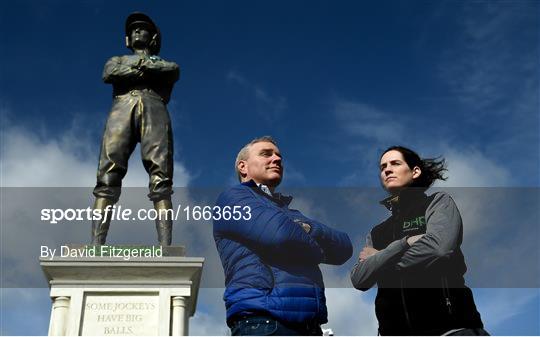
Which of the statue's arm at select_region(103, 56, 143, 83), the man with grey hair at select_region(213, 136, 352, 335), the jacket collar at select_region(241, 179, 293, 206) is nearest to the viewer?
the man with grey hair at select_region(213, 136, 352, 335)

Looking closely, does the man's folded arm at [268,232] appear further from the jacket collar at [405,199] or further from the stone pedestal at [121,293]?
the stone pedestal at [121,293]

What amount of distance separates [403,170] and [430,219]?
668mm

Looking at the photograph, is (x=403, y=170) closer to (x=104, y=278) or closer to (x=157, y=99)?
(x=104, y=278)

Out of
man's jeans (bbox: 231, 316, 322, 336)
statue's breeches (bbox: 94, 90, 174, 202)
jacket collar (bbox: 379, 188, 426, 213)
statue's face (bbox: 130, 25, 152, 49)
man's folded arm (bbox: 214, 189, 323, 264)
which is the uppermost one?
statue's face (bbox: 130, 25, 152, 49)

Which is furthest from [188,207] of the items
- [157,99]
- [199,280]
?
[157,99]

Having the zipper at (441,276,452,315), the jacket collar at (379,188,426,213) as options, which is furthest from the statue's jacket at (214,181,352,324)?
the zipper at (441,276,452,315)

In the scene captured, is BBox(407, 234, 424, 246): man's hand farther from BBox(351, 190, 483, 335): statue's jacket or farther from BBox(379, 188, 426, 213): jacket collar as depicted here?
BBox(379, 188, 426, 213): jacket collar

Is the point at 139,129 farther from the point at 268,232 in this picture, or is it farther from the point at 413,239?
the point at 413,239

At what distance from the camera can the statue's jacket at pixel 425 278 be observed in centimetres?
490

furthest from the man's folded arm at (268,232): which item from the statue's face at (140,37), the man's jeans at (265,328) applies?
the statue's face at (140,37)

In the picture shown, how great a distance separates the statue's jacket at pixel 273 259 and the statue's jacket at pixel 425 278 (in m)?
0.52

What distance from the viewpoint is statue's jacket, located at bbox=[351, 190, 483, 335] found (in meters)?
4.90

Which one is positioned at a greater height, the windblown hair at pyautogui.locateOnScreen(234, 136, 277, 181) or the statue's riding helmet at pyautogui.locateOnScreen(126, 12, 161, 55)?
the statue's riding helmet at pyautogui.locateOnScreen(126, 12, 161, 55)

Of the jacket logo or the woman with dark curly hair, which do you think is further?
the jacket logo
